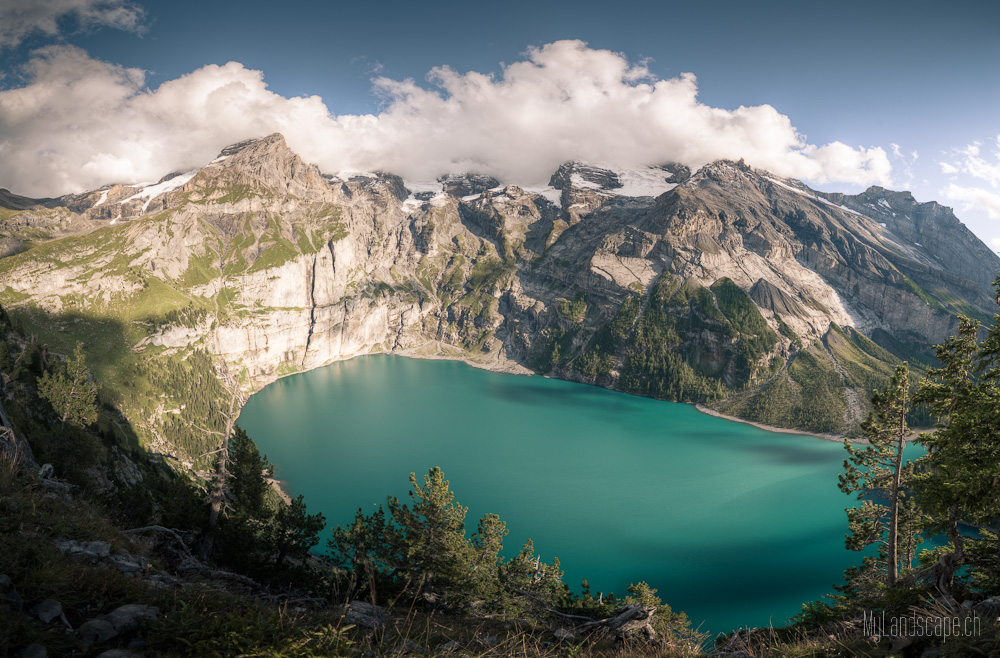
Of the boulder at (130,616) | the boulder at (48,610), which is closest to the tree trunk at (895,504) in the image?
the boulder at (130,616)

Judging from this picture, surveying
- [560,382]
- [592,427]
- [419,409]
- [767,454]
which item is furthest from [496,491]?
[560,382]

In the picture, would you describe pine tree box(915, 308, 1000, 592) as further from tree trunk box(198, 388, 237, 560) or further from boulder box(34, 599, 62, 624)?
tree trunk box(198, 388, 237, 560)

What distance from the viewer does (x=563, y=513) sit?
7012 cm

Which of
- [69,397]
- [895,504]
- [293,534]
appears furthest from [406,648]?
[69,397]

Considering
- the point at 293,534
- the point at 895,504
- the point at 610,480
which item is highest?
the point at 895,504

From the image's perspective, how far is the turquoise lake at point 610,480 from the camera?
183 feet

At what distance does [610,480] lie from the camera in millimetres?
84625

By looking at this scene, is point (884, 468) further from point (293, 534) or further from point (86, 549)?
point (293, 534)

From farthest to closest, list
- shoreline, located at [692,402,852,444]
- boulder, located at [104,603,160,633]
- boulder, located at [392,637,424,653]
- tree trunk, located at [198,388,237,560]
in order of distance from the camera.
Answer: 1. shoreline, located at [692,402,852,444]
2. tree trunk, located at [198,388,237,560]
3. boulder, located at [392,637,424,653]
4. boulder, located at [104,603,160,633]

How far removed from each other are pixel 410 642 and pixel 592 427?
11975 centimetres

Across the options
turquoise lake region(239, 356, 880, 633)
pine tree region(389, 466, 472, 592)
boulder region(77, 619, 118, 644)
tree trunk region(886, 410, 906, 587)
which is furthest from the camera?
turquoise lake region(239, 356, 880, 633)

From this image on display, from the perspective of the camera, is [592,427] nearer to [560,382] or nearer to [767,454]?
[767,454]

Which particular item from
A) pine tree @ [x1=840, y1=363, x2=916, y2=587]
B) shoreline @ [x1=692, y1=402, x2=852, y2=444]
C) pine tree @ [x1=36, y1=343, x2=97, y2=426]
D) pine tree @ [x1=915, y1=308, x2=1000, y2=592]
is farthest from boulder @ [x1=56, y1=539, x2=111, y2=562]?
shoreline @ [x1=692, y1=402, x2=852, y2=444]

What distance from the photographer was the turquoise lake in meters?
55.8
